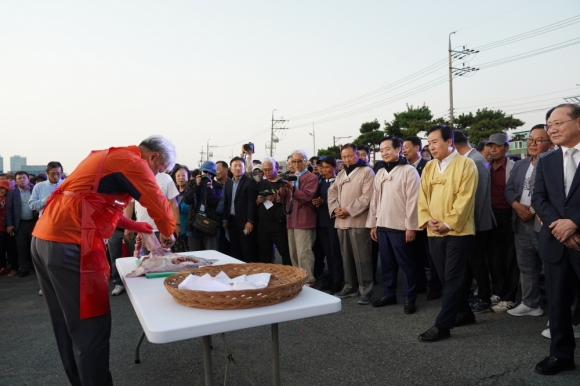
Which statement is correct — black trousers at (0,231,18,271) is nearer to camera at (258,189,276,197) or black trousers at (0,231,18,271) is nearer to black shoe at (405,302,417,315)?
camera at (258,189,276,197)

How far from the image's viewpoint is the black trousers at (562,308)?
2746 mm

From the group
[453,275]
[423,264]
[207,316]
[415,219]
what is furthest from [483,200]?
[207,316]

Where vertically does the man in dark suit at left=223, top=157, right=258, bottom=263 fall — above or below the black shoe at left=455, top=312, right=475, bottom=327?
above

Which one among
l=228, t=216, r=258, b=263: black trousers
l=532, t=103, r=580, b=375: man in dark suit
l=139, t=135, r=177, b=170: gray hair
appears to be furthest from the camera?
l=228, t=216, r=258, b=263: black trousers

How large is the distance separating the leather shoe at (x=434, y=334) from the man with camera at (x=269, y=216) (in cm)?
265

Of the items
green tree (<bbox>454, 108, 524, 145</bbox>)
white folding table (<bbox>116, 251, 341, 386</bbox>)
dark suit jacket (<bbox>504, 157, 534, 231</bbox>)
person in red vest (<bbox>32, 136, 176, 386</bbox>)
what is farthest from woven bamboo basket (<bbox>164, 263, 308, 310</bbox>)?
green tree (<bbox>454, 108, 524, 145</bbox>)

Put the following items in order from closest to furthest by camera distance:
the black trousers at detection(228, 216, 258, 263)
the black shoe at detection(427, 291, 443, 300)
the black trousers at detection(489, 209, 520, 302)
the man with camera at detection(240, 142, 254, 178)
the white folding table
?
the white folding table
the black trousers at detection(489, 209, 520, 302)
the black shoe at detection(427, 291, 443, 300)
the black trousers at detection(228, 216, 258, 263)
the man with camera at detection(240, 142, 254, 178)

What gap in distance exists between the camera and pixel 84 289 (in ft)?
6.65

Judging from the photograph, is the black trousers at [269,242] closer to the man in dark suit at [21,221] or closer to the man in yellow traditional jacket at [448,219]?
the man in yellow traditional jacket at [448,219]

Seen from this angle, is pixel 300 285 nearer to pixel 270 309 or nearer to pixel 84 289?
pixel 270 309

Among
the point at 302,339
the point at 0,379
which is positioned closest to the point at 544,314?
the point at 302,339

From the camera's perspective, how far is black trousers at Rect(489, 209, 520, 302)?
4312 millimetres

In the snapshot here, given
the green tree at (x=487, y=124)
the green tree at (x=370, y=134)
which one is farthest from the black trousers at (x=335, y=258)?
the green tree at (x=370, y=134)

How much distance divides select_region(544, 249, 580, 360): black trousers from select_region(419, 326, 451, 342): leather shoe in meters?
0.82
